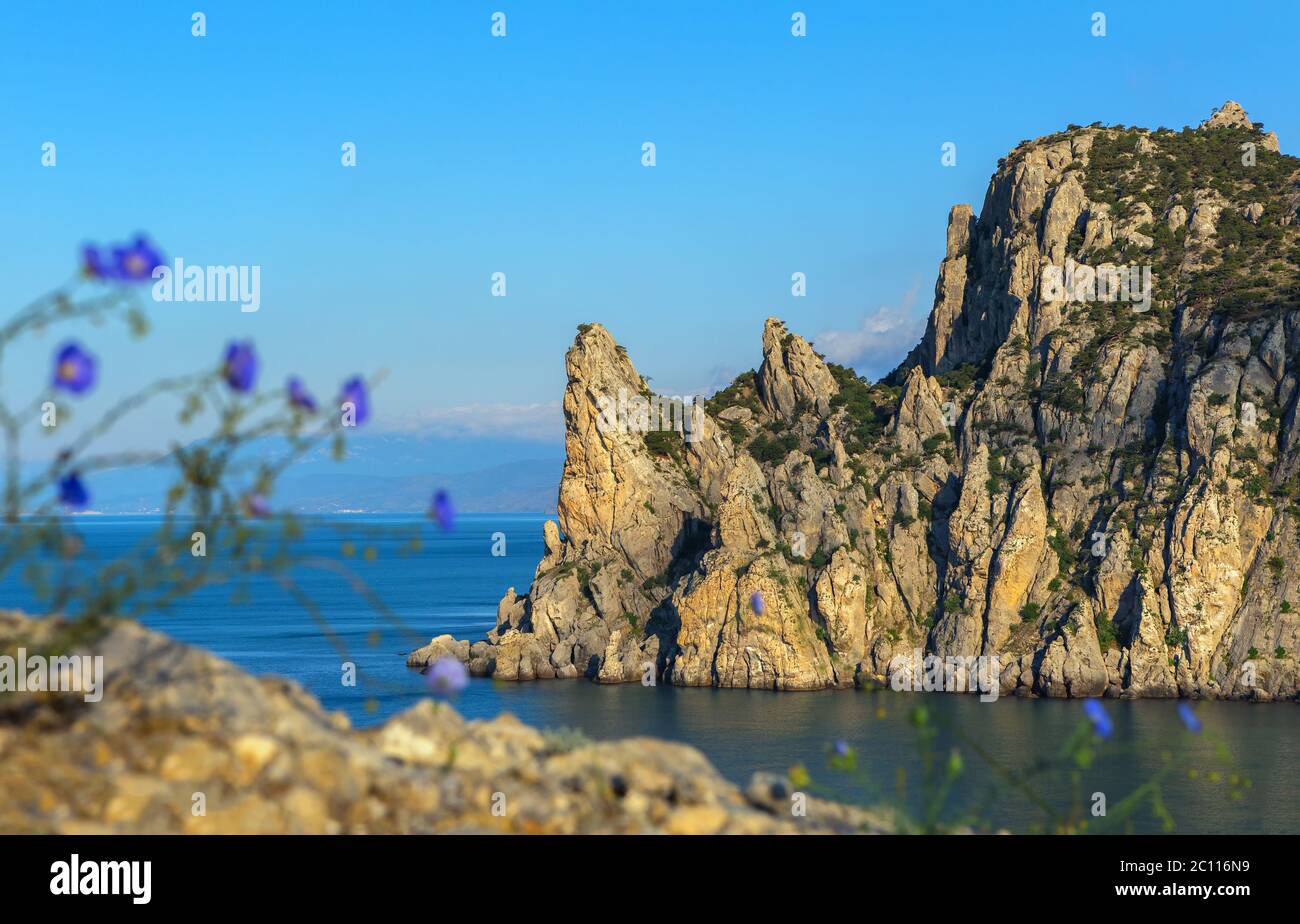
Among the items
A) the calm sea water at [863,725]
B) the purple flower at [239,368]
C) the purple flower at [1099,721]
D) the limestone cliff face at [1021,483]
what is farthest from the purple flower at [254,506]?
the limestone cliff face at [1021,483]

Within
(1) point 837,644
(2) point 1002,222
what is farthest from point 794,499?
(2) point 1002,222

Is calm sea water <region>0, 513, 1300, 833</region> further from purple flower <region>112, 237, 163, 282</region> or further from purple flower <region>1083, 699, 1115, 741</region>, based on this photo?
purple flower <region>1083, 699, 1115, 741</region>

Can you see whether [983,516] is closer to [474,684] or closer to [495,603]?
[474,684]

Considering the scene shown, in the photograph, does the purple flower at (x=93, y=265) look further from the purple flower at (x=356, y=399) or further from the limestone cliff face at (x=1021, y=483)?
the limestone cliff face at (x=1021, y=483)

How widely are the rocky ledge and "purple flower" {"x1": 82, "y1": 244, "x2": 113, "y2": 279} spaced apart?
2.09 metres

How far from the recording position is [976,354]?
413 feet

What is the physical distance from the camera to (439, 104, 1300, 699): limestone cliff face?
93.7 meters

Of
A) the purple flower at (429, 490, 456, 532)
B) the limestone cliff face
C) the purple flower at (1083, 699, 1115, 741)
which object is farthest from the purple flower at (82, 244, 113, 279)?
the limestone cliff face

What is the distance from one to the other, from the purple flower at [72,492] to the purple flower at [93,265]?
108cm

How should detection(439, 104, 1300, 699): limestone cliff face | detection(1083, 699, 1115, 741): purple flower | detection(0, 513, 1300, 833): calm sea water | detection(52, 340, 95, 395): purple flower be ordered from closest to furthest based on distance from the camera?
detection(52, 340, 95, 395): purple flower → detection(1083, 699, 1115, 741): purple flower → detection(0, 513, 1300, 833): calm sea water → detection(439, 104, 1300, 699): limestone cliff face

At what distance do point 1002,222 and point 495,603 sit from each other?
73.5m

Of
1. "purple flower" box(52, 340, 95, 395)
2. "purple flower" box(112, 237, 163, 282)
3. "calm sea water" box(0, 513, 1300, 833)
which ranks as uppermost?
"purple flower" box(112, 237, 163, 282)

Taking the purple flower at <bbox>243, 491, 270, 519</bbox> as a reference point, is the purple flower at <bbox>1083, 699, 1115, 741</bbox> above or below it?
below
